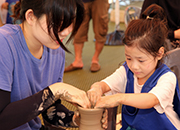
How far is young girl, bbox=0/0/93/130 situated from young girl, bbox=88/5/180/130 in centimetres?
19

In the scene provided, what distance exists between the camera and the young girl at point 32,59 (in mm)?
779

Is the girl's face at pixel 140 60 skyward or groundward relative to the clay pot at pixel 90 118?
skyward

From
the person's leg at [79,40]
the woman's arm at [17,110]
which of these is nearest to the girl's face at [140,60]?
the woman's arm at [17,110]

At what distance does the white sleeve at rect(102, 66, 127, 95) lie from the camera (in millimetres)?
1078

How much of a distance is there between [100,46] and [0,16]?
117 centimetres

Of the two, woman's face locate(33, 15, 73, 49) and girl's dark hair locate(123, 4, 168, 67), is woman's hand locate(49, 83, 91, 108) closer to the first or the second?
woman's face locate(33, 15, 73, 49)

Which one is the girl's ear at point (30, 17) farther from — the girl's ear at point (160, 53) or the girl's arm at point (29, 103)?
the girl's ear at point (160, 53)

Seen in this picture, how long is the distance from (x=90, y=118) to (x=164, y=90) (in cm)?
34

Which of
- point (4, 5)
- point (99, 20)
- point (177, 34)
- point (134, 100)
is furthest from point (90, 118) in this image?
point (99, 20)

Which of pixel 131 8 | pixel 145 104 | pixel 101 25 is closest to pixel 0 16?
pixel 101 25

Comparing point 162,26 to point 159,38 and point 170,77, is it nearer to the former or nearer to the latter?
point 159,38

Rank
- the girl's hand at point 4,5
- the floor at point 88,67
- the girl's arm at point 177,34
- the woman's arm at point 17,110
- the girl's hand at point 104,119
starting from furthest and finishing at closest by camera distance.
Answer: the floor at point 88,67 → the girl's hand at point 4,5 → the girl's arm at point 177,34 → the girl's hand at point 104,119 → the woman's arm at point 17,110

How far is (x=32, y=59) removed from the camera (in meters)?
0.93

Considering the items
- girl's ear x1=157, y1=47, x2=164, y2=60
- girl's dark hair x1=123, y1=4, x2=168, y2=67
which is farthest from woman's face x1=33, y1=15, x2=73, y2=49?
girl's ear x1=157, y1=47, x2=164, y2=60
